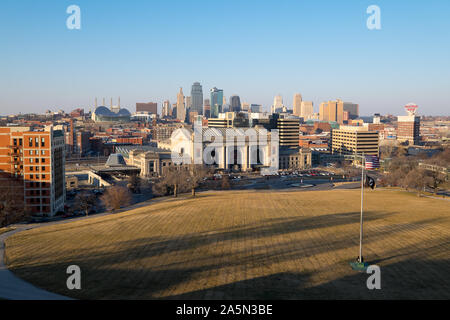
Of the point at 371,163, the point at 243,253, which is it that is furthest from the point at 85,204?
the point at 371,163

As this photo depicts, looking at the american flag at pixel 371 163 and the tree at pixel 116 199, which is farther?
the tree at pixel 116 199

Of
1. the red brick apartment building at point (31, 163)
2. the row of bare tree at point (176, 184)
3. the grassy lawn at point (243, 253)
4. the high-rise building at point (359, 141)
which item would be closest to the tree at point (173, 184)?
the row of bare tree at point (176, 184)

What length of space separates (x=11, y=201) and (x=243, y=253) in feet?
140

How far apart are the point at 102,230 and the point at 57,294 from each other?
17.8 m

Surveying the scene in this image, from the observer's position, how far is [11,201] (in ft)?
191

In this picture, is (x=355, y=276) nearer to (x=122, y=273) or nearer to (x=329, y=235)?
(x=329, y=235)

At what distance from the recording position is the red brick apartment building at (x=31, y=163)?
2430 inches

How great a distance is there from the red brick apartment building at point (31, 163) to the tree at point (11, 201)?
66 centimetres

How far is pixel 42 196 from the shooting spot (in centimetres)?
6181

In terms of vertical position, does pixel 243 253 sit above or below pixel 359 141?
below

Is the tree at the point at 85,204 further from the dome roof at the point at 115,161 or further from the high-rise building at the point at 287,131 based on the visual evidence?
the high-rise building at the point at 287,131

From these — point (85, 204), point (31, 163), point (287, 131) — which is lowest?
point (85, 204)

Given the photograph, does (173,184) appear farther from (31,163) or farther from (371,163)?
(371,163)
